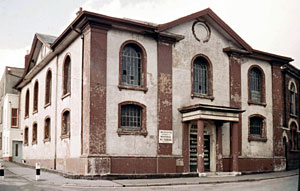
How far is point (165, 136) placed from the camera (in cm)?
2345

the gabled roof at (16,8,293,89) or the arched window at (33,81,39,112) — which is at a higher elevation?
the gabled roof at (16,8,293,89)

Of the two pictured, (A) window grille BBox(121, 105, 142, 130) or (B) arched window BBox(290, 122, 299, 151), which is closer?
(A) window grille BBox(121, 105, 142, 130)

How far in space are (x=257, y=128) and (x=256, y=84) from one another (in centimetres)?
309

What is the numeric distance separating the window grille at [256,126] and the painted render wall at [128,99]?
26.6 feet

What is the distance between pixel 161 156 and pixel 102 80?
5404 mm

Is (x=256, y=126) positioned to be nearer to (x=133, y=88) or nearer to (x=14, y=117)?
(x=133, y=88)

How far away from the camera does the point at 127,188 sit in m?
17.5

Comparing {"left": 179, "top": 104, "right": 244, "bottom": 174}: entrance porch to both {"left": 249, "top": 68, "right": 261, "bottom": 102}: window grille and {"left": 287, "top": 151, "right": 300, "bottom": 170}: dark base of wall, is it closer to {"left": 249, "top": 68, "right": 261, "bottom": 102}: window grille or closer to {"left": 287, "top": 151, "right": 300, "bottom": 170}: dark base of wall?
{"left": 249, "top": 68, "right": 261, "bottom": 102}: window grille

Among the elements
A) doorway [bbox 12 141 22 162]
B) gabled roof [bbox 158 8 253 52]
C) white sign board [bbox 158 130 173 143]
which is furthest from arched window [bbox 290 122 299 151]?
doorway [bbox 12 141 22 162]

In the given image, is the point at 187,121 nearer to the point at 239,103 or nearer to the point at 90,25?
the point at 239,103

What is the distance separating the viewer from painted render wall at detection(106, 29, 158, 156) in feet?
71.6

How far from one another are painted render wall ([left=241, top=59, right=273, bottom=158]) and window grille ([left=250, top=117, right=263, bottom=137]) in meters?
0.45

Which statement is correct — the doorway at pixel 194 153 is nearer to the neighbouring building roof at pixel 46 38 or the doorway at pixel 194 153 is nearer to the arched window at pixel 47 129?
the arched window at pixel 47 129


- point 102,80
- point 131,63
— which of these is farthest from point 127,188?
point 131,63
